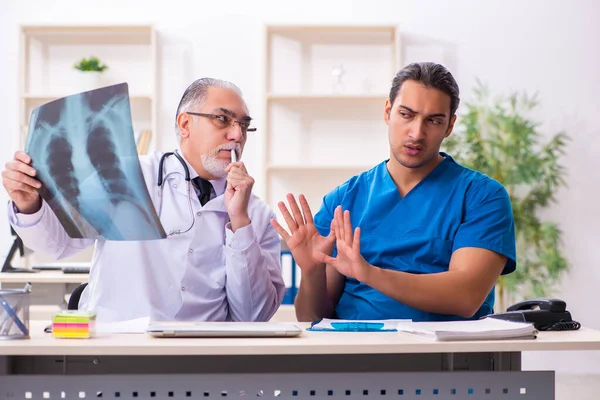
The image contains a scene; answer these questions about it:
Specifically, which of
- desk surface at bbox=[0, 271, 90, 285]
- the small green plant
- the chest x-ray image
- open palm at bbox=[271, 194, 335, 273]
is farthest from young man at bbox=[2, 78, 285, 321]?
the small green plant

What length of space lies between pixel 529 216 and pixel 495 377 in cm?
306

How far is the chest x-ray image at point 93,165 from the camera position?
163 cm

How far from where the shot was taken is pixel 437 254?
2006 mm

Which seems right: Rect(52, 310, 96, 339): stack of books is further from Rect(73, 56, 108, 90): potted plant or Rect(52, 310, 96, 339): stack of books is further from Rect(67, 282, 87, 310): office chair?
Rect(73, 56, 108, 90): potted plant

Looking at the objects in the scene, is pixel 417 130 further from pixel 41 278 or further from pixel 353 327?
pixel 41 278

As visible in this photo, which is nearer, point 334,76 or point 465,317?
point 465,317

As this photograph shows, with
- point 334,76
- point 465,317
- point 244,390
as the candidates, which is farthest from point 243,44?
point 244,390

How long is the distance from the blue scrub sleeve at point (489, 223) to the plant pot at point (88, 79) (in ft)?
9.59

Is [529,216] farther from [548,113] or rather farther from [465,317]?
[465,317]

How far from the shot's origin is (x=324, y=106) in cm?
454

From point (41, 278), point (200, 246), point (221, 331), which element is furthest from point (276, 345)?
point (41, 278)

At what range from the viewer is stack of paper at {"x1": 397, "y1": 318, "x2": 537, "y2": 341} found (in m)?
1.49

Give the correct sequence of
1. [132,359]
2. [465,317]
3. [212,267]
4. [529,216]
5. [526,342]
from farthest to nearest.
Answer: [529,216]
[212,267]
[465,317]
[132,359]
[526,342]

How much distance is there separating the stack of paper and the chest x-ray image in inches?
24.3
